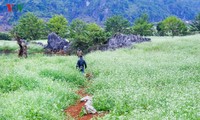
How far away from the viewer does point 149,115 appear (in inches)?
518

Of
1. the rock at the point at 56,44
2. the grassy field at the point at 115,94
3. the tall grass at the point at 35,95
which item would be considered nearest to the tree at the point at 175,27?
the rock at the point at 56,44

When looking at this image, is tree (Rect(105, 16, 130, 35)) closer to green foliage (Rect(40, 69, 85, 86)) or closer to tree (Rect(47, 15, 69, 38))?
tree (Rect(47, 15, 69, 38))

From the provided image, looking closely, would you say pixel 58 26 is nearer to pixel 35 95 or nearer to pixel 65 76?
pixel 65 76

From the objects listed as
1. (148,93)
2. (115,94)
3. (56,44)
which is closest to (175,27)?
(56,44)

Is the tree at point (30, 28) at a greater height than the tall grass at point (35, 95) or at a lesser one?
greater

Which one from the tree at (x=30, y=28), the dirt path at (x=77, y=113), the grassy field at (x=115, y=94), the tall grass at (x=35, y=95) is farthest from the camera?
the tree at (x=30, y=28)

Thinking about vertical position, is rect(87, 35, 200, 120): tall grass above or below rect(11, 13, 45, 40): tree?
below

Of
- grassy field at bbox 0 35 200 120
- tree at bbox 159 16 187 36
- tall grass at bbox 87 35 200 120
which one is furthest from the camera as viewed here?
tree at bbox 159 16 187 36

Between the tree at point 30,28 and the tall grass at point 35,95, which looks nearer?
the tall grass at point 35,95

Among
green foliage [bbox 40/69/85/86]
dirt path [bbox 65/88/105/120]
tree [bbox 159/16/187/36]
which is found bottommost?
dirt path [bbox 65/88/105/120]

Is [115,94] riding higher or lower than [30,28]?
lower

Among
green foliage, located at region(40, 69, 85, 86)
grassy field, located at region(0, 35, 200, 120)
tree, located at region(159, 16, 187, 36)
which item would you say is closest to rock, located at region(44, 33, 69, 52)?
grassy field, located at region(0, 35, 200, 120)

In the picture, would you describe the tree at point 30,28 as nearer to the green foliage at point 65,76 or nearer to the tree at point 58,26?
the tree at point 58,26

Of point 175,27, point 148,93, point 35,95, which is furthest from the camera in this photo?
point 175,27
